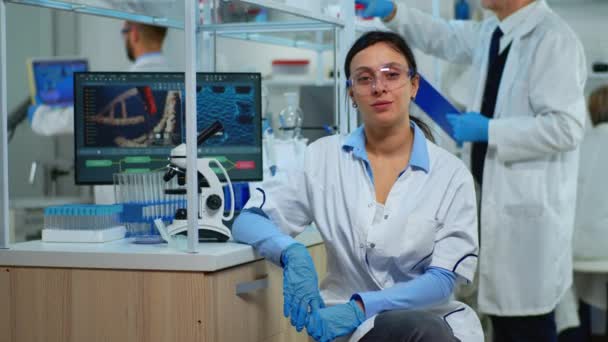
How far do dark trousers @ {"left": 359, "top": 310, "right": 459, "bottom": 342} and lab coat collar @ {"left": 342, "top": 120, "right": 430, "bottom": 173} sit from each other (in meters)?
0.37

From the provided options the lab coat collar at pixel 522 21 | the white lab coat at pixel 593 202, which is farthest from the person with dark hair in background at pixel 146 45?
the white lab coat at pixel 593 202

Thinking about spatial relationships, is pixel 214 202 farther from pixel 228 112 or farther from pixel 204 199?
pixel 228 112

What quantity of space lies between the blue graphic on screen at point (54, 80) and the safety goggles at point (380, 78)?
2197 mm

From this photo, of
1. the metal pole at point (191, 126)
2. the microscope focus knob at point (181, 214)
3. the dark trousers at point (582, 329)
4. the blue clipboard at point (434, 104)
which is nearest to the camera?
the metal pole at point (191, 126)

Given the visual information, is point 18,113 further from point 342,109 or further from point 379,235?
point 379,235

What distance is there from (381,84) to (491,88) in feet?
3.99

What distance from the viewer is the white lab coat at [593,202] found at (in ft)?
12.3

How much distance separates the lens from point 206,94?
237cm

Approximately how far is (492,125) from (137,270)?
59.1 inches

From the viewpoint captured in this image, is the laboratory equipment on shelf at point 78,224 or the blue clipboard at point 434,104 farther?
the blue clipboard at point 434,104

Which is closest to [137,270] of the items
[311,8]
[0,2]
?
[0,2]

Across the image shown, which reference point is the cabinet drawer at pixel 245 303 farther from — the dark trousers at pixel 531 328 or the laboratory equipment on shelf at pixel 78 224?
the dark trousers at pixel 531 328

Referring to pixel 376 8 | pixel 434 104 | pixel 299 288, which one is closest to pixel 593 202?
pixel 434 104

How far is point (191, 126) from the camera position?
188 centimetres
